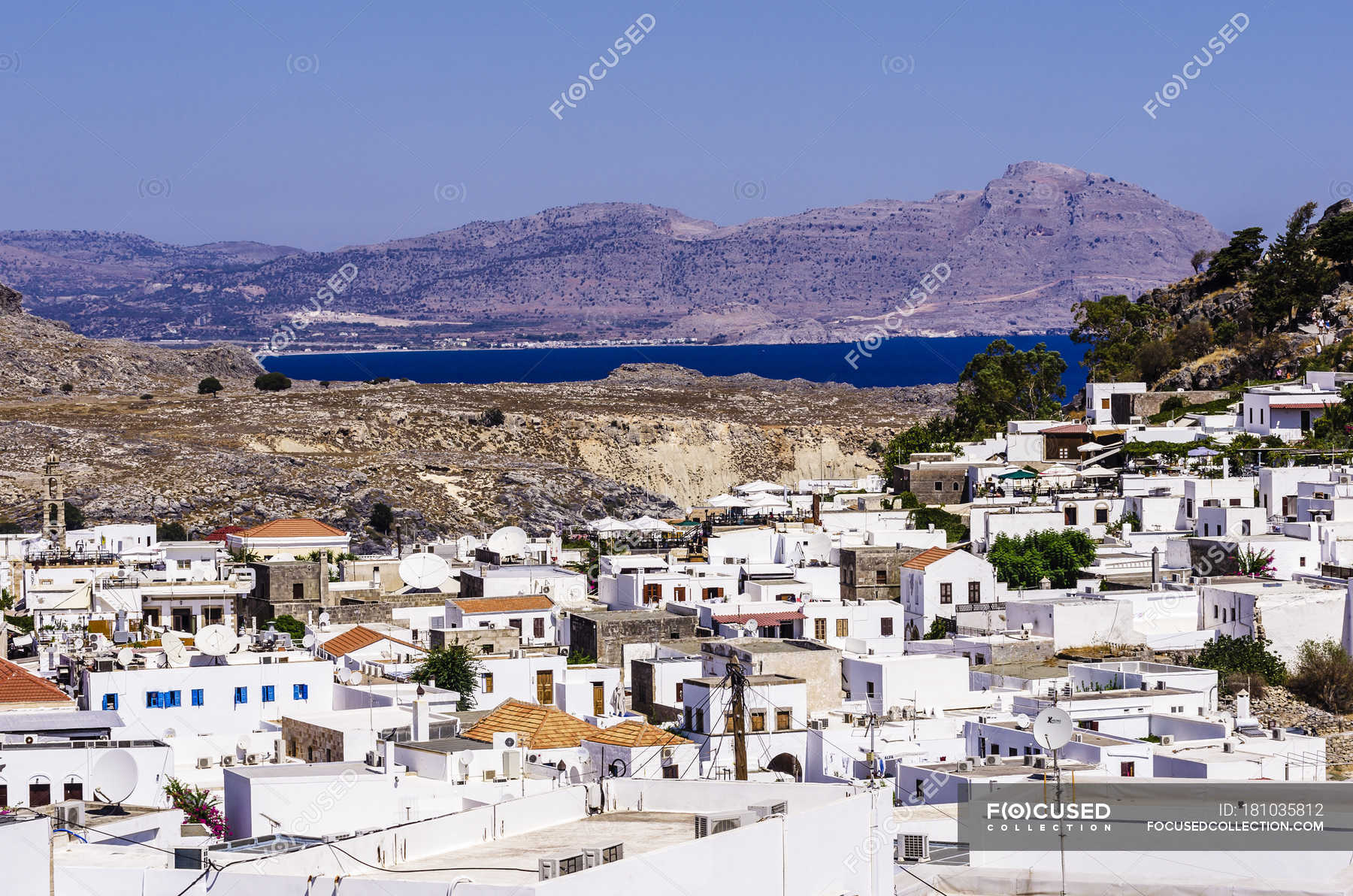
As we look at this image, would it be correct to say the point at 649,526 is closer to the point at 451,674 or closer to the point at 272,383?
the point at 451,674

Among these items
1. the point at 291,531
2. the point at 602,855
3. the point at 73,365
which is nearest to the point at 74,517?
the point at 291,531

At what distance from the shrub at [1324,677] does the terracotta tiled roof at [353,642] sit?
16.9 m

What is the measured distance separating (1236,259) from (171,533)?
48.3 meters

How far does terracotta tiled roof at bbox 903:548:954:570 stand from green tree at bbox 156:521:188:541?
3308 centimetres

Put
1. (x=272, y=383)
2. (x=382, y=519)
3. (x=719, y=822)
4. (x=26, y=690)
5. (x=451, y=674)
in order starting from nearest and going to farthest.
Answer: (x=719, y=822)
(x=26, y=690)
(x=451, y=674)
(x=382, y=519)
(x=272, y=383)

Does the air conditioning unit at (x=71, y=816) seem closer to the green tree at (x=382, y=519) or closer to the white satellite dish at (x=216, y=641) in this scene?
the white satellite dish at (x=216, y=641)

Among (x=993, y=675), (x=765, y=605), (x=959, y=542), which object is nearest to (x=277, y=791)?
(x=993, y=675)

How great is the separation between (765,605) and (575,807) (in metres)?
23.7

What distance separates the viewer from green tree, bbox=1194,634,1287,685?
3709 cm

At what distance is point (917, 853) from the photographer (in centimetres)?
1858

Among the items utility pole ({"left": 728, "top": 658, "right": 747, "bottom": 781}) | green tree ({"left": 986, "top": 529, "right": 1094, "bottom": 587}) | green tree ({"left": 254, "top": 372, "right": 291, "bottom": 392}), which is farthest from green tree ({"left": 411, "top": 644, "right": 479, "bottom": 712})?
green tree ({"left": 254, "top": 372, "right": 291, "bottom": 392})

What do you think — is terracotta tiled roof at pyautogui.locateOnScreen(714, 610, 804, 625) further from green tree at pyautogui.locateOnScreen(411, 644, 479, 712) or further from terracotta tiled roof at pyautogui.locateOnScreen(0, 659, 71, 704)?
terracotta tiled roof at pyautogui.locateOnScreen(0, 659, 71, 704)

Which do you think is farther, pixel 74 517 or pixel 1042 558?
pixel 74 517

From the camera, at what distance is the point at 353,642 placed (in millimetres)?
36844
